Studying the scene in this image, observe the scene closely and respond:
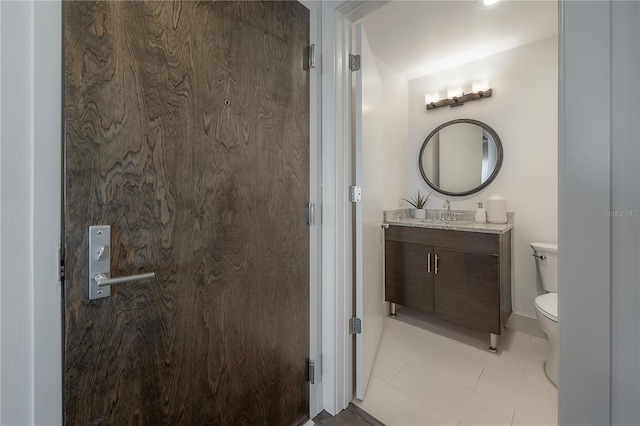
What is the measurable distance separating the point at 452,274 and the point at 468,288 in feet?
0.45

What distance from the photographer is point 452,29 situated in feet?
6.35

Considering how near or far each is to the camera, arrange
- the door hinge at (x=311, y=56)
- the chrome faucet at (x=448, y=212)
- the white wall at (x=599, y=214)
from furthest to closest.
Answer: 1. the chrome faucet at (x=448, y=212)
2. the door hinge at (x=311, y=56)
3. the white wall at (x=599, y=214)

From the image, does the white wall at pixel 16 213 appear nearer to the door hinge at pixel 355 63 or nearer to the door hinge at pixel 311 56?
the door hinge at pixel 311 56

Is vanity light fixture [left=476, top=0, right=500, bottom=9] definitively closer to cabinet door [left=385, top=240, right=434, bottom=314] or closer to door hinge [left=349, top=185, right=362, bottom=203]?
door hinge [left=349, top=185, right=362, bottom=203]

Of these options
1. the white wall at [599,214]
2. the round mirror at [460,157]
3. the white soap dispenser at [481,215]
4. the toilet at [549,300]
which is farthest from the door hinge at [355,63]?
the toilet at [549,300]

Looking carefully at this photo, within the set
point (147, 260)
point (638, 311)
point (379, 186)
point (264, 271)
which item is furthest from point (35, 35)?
point (379, 186)

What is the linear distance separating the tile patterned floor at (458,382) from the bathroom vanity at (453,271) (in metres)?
0.19

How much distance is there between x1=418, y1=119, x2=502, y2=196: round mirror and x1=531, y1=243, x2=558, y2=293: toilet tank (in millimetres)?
668

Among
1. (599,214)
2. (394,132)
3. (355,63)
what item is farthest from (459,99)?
(599,214)

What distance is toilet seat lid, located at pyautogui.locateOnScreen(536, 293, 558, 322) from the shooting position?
150 centimetres

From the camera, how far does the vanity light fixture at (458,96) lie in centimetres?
230

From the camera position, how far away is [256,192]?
1035 mm

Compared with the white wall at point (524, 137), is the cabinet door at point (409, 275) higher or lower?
lower

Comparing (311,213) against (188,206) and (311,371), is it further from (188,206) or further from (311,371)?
(311,371)
